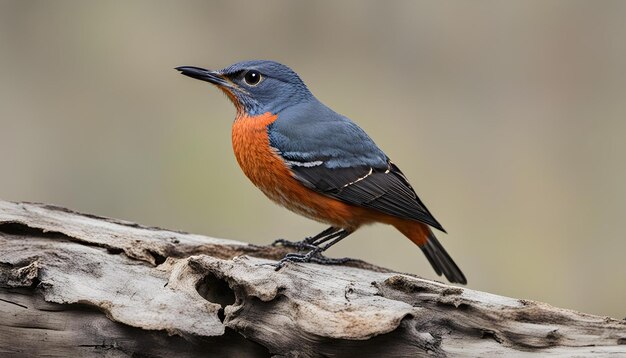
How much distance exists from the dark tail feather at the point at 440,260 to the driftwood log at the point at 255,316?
1.42 meters

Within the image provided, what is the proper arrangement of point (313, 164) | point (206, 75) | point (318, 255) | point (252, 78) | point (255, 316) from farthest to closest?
point (252, 78) → point (206, 75) → point (313, 164) → point (318, 255) → point (255, 316)

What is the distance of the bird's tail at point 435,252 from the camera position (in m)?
5.82

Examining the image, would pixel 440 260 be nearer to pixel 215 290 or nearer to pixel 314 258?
pixel 314 258

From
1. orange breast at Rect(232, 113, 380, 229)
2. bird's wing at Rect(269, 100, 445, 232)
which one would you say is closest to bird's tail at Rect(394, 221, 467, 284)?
bird's wing at Rect(269, 100, 445, 232)

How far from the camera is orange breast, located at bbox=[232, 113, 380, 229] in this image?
5.51m

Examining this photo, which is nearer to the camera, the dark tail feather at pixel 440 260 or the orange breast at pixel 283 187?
the orange breast at pixel 283 187

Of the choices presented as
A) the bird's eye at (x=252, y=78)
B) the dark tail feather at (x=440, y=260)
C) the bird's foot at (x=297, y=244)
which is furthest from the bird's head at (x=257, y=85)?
the dark tail feather at (x=440, y=260)

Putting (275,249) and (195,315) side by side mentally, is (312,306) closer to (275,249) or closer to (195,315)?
(195,315)

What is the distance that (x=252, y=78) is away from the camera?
236 inches

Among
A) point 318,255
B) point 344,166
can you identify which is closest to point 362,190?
point 344,166

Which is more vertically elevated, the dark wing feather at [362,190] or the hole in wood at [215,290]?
the dark wing feather at [362,190]

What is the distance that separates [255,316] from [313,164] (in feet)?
5.31

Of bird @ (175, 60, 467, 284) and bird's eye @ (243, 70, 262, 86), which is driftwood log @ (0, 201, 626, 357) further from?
bird's eye @ (243, 70, 262, 86)

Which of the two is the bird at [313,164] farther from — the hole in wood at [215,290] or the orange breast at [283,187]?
the hole in wood at [215,290]
